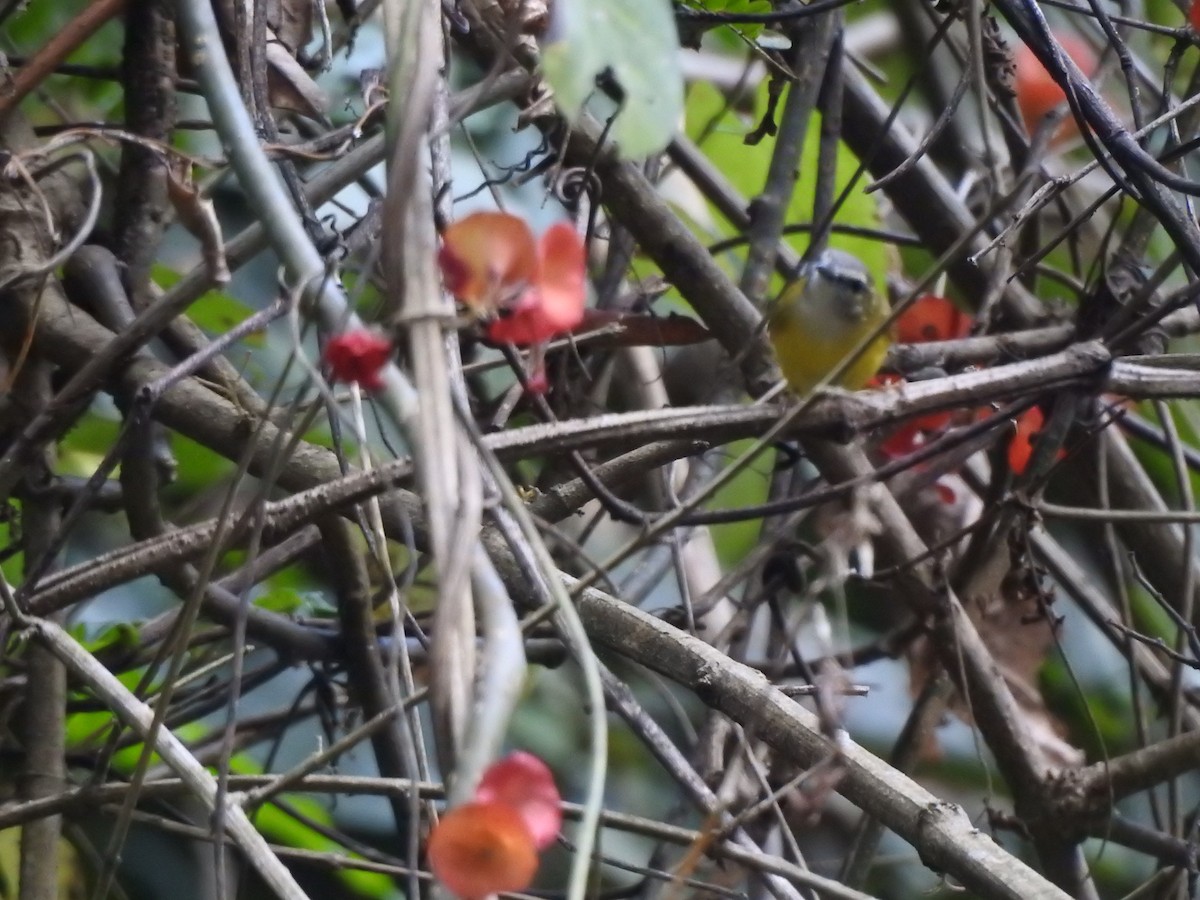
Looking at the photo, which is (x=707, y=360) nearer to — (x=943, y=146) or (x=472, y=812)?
(x=943, y=146)

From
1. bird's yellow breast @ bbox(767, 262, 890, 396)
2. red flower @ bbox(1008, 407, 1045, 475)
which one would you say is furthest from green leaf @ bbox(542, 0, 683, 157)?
bird's yellow breast @ bbox(767, 262, 890, 396)

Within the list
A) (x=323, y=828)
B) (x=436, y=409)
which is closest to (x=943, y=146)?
(x=323, y=828)

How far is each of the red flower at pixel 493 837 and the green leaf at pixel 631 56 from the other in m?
0.34

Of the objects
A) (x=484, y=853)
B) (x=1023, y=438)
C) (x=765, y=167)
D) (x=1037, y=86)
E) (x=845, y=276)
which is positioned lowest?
(x=484, y=853)

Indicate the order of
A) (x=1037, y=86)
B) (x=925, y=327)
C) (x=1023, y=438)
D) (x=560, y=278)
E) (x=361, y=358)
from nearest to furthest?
(x=361, y=358), (x=560, y=278), (x=1023, y=438), (x=925, y=327), (x=1037, y=86)

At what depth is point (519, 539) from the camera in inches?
39.6

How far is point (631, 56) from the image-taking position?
78cm

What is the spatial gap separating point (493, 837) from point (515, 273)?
379mm

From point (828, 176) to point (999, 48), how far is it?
341 millimetres

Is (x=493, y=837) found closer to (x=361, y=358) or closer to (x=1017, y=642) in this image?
(x=361, y=358)

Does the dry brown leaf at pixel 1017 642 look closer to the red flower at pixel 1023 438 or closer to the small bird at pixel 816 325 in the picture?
the red flower at pixel 1023 438

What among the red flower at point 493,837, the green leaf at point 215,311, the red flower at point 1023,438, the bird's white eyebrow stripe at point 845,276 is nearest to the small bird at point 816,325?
the bird's white eyebrow stripe at point 845,276

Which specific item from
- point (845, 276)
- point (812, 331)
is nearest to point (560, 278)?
point (812, 331)

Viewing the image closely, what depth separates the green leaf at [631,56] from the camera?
761 mm
